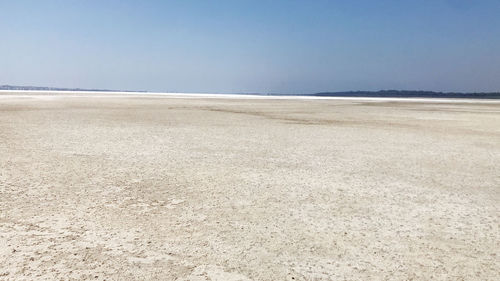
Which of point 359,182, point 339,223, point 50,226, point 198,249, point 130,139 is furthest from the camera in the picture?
point 130,139

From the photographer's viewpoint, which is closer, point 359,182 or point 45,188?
point 45,188

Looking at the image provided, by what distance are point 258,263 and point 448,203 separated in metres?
3.36

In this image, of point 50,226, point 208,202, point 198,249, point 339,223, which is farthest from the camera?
point 208,202

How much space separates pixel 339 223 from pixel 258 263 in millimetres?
1455

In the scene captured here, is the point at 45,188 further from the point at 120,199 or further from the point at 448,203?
the point at 448,203

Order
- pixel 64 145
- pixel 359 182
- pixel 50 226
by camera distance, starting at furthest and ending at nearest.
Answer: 1. pixel 64 145
2. pixel 359 182
3. pixel 50 226

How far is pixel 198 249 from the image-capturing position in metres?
3.69

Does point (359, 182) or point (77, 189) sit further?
point (359, 182)

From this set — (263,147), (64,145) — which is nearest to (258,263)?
(263,147)

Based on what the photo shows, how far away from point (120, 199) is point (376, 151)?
6794 mm

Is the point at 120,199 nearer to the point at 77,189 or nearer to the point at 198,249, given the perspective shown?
the point at 77,189

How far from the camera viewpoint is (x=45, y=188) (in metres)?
5.55

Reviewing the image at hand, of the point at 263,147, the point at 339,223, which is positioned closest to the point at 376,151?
the point at 263,147

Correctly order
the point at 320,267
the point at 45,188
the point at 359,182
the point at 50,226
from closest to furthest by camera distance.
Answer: the point at 320,267 → the point at 50,226 → the point at 45,188 → the point at 359,182
